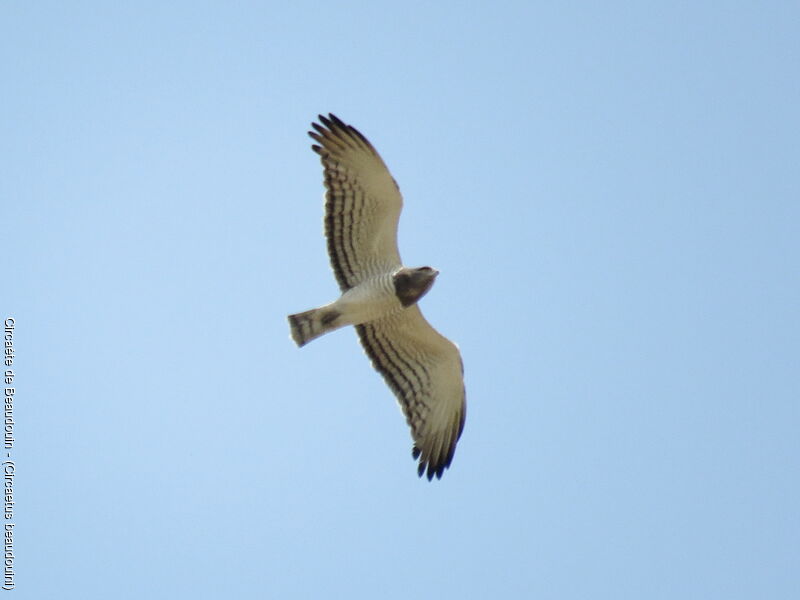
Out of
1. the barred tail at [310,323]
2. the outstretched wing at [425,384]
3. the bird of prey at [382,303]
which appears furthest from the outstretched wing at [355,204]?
the outstretched wing at [425,384]

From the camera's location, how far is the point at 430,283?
50.1 feet

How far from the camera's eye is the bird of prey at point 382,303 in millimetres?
15320

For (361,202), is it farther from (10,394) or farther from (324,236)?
(10,394)

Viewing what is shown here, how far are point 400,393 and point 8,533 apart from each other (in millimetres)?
4302

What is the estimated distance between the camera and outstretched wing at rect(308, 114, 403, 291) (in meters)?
15.3

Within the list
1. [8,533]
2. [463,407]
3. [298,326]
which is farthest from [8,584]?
[463,407]

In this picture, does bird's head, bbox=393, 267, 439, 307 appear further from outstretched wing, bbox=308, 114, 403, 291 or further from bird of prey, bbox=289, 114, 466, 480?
outstretched wing, bbox=308, 114, 403, 291

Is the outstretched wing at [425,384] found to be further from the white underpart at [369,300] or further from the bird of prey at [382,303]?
the white underpart at [369,300]

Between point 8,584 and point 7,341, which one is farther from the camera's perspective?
point 7,341

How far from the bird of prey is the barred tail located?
10 mm

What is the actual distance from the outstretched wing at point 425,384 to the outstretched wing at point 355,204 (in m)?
0.70

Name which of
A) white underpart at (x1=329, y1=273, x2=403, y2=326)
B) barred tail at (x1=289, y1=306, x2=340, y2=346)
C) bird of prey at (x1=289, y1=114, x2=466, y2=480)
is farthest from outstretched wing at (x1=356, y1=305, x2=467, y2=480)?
barred tail at (x1=289, y1=306, x2=340, y2=346)

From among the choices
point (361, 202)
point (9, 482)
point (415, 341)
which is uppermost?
point (361, 202)

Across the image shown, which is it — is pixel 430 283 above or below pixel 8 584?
above
